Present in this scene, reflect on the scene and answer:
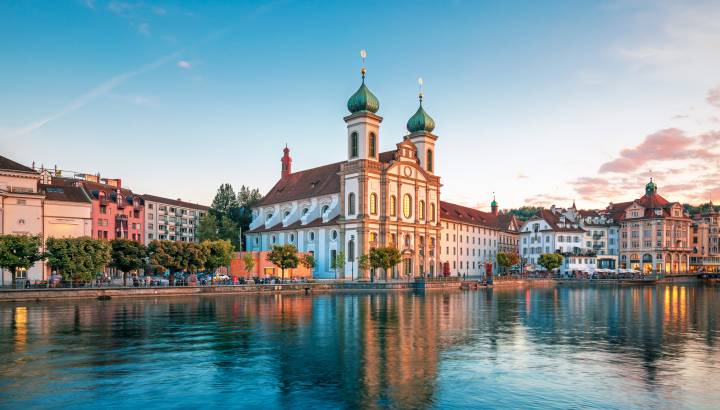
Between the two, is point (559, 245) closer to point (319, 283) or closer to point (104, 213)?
point (319, 283)

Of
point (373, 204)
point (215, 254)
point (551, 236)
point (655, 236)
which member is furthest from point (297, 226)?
point (655, 236)

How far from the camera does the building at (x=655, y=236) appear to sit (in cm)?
14662

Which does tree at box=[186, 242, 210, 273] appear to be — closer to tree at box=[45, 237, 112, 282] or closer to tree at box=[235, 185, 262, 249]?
tree at box=[45, 237, 112, 282]

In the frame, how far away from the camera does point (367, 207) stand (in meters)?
94.2

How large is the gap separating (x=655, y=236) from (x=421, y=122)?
7307 cm

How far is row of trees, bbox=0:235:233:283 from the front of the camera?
60.9 metres

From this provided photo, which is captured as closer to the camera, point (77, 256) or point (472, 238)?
point (77, 256)

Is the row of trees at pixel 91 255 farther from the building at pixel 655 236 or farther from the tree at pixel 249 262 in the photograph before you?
the building at pixel 655 236

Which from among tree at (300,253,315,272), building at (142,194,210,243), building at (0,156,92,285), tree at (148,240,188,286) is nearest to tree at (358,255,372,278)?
tree at (300,253,315,272)

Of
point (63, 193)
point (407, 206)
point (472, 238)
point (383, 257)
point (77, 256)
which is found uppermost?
point (63, 193)

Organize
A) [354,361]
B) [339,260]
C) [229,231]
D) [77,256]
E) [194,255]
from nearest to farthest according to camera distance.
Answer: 1. [354,361]
2. [77,256]
3. [194,255]
4. [339,260]
5. [229,231]

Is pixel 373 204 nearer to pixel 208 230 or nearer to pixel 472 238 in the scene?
pixel 208 230

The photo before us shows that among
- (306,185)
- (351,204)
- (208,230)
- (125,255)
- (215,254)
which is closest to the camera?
(125,255)

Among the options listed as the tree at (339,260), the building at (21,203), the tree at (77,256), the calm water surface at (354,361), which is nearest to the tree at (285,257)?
the tree at (339,260)
